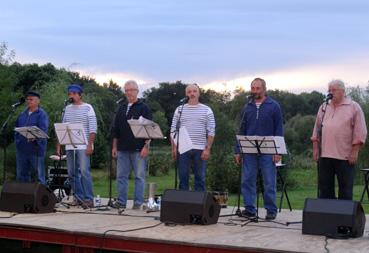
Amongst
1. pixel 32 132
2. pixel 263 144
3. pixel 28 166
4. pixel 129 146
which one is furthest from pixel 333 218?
pixel 28 166

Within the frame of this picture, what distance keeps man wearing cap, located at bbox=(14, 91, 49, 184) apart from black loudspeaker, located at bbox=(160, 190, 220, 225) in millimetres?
2669

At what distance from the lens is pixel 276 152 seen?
710 cm

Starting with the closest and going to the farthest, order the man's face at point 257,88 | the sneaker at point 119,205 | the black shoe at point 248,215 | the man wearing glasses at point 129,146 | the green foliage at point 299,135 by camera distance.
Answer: the man's face at point 257,88
the black shoe at point 248,215
the man wearing glasses at point 129,146
the sneaker at point 119,205
the green foliage at point 299,135

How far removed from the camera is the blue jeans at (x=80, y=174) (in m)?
8.73

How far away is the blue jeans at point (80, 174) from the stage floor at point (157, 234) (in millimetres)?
856

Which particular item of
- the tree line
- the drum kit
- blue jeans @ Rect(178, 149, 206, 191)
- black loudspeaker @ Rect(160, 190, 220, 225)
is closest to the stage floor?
black loudspeaker @ Rect(160, 190, 220, 225)

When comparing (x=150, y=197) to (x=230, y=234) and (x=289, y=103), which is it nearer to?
(x=230, y=234)

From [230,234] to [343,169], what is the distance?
1515 millimetres

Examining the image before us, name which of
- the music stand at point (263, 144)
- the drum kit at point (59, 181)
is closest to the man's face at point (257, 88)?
the music stand at point (263, 144)

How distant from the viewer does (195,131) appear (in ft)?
26.0

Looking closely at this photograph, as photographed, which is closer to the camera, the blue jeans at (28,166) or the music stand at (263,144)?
the music stand at (263,144)

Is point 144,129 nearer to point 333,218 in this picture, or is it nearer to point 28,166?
point 28,166

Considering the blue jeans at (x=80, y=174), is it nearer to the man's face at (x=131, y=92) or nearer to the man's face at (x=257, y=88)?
the man's face at (x=131, y=92)

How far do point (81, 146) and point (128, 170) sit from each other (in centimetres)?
72
